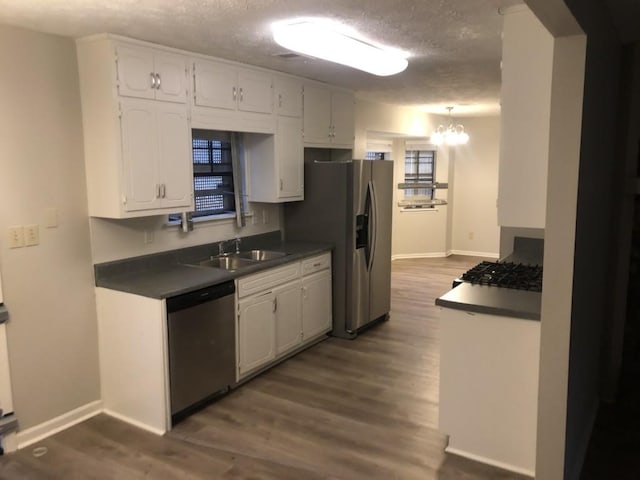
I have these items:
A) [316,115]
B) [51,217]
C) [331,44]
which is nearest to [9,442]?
[51,217]

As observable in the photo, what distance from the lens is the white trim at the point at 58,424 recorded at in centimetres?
303

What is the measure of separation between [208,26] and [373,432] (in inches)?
103

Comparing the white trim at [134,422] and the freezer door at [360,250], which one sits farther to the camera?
the freezer door at [360,250]

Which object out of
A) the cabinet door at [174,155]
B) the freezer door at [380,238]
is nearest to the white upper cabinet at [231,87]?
the cabinet door at [174,155]

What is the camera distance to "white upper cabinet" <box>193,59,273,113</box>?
3.60 meters

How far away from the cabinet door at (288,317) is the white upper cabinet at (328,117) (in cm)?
147

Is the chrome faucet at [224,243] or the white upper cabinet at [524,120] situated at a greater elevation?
the white upper cabinet at [524,120]

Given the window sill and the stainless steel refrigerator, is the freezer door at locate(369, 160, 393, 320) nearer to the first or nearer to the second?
the stainless steel refrigerator

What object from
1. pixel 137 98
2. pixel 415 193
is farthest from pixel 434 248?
pixel 137 98

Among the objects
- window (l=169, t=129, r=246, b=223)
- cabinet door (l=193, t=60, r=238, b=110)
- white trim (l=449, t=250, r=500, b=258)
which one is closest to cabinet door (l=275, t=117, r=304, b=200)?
window (l=169, t=129, r=246, b=223)

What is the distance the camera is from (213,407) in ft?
11.4

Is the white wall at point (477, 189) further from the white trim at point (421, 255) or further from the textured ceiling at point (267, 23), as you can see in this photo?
the textured ceiling at point (267, 23)

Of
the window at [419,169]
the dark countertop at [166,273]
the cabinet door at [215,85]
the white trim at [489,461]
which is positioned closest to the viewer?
the white trim at [489,461]

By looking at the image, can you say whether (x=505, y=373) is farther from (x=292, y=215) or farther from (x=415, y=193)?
(x=415, y=193)
